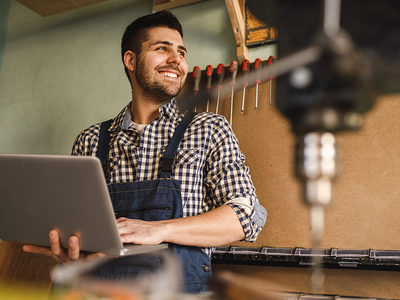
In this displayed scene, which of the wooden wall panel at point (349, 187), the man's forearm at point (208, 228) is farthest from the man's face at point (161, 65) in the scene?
the man's forearm at point (208, 228)

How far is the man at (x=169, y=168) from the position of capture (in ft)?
3.63

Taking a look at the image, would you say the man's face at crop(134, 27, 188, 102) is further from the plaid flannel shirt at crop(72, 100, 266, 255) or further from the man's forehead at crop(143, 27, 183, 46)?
the plaid flannel shirt at crop(72, 100, 266, 255)

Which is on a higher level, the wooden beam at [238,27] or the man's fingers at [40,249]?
the wooden beam at [238,27]

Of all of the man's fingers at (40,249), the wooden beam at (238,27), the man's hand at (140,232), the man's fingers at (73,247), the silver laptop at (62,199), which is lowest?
the man's fingers at (40,249)

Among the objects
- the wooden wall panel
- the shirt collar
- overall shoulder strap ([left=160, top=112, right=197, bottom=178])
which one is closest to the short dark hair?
the shirt collar

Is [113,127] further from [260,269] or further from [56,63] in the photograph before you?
[56,63]

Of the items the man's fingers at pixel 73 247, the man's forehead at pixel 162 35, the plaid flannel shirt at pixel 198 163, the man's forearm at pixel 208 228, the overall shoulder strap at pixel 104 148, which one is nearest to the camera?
the man's fingers at pixel 73 247

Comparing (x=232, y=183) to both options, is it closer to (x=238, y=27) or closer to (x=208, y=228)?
(x=208, y=228)

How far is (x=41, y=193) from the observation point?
800mm

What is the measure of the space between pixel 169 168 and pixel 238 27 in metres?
1.03

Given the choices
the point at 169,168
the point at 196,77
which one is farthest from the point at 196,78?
the point at 169,168

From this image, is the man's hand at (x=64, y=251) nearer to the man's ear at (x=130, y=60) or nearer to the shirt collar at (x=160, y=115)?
the shirt collar at (x=160, y=115)

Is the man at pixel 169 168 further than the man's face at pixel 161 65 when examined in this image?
No

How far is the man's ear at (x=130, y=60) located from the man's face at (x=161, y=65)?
89 millimetres
